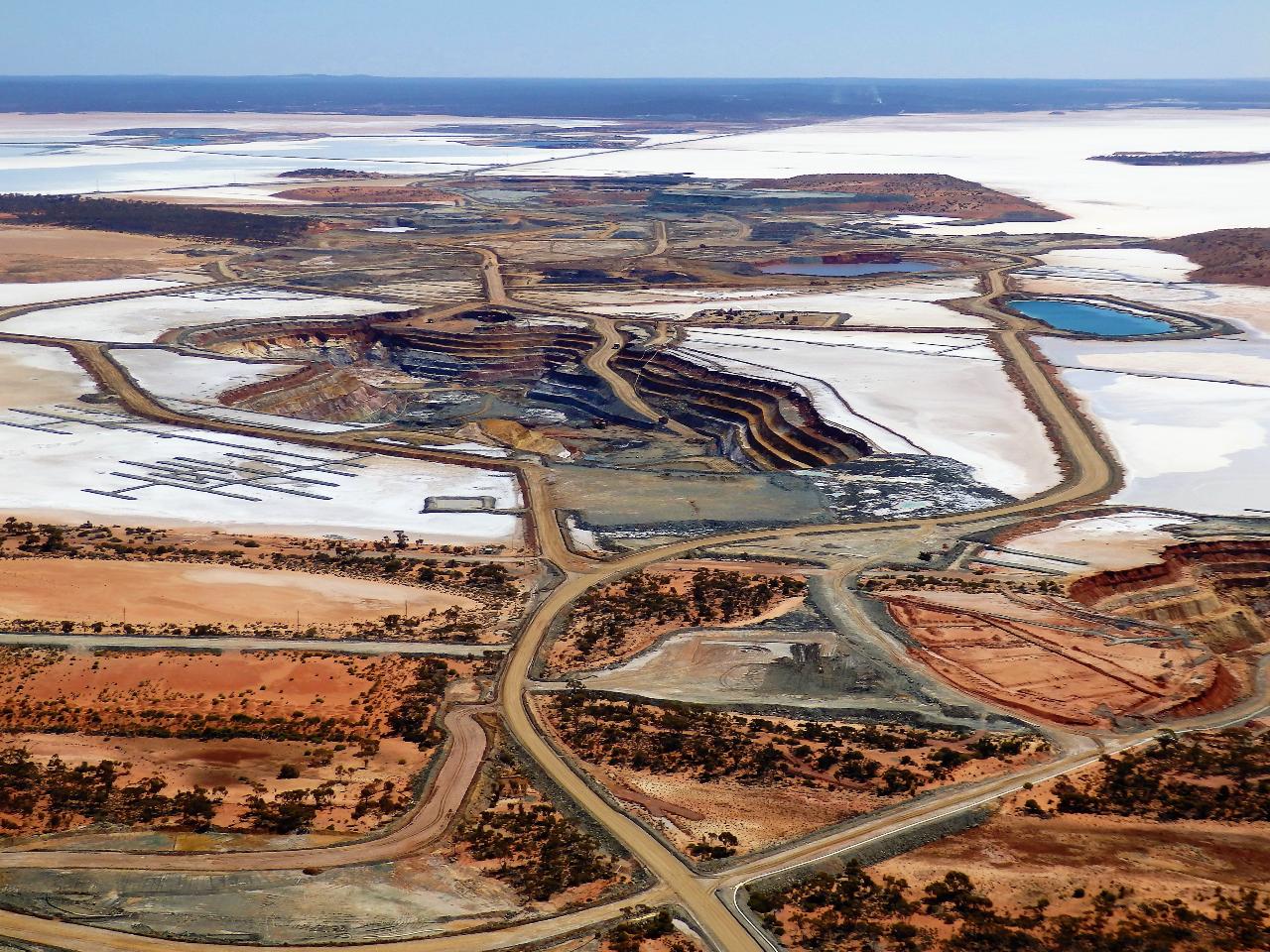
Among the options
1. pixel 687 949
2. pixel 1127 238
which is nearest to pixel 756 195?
pixel 1127 238

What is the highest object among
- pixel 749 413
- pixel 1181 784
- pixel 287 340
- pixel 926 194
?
pixel 926 194

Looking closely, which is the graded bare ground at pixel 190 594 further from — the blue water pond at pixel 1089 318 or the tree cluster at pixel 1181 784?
the blue water pond at pixel 1089 318

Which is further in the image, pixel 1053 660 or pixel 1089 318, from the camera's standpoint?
pixel 1089 318

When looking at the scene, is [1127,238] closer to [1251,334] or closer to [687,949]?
[1251,334]

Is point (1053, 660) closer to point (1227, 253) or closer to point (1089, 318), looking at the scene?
point (1089, 318)

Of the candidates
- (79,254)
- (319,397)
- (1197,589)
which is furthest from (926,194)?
(1197,589)

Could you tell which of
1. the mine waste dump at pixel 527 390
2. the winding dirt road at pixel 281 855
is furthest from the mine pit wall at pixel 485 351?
the winding dirt road at pixel 281 855

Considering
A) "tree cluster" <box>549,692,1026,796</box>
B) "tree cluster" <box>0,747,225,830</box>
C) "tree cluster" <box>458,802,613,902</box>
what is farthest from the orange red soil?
"tree cluster" <box>0,747,225,830</box>

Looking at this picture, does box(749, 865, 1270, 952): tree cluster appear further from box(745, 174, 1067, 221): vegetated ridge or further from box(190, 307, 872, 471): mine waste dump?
box(745, 174, 1067, 221): vegetated ridge
